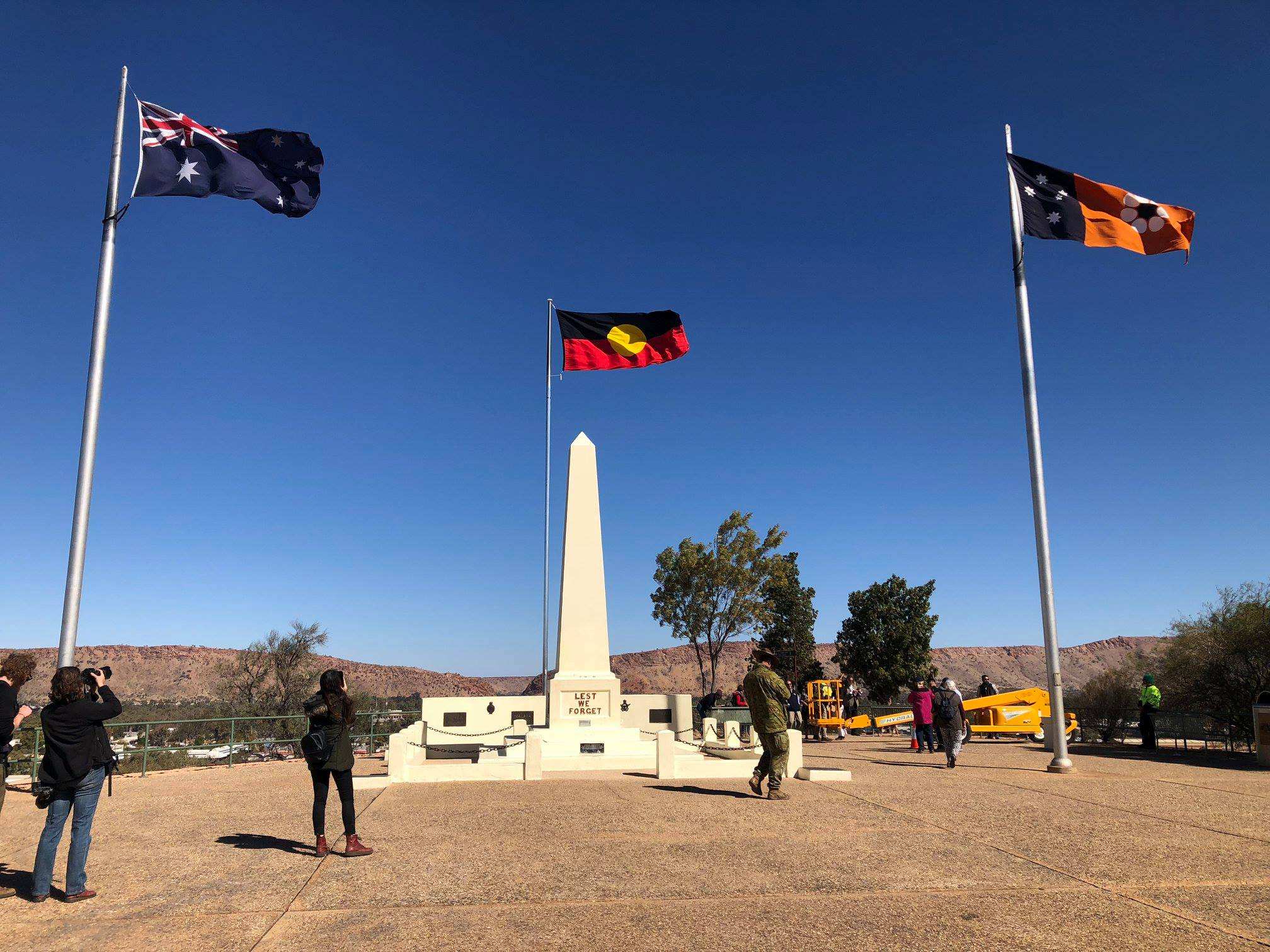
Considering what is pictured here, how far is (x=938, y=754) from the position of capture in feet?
53.6

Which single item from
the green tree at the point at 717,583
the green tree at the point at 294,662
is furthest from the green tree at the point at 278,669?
the green tree at the point at 717,583

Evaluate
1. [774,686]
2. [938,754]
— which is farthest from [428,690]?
[774,686]

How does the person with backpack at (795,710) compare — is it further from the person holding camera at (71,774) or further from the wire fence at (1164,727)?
the person holding camera at (71,774)

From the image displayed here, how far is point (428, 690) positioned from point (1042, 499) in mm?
81264

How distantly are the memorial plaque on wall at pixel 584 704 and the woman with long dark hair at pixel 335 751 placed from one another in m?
11.9

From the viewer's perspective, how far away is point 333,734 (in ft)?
21.6

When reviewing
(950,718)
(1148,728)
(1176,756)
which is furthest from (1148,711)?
(950,718)

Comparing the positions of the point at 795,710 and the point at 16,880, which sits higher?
the point at 16,880

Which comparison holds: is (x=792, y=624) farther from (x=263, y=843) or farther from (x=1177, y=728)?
(x=263, y=843)

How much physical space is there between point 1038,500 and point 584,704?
10744 millimetres

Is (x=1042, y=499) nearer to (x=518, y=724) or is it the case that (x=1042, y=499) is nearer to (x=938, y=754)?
(x=938, y=754)

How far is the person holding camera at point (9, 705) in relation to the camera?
599 centimetres

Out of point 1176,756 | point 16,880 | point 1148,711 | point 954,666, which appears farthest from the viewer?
point 954,666

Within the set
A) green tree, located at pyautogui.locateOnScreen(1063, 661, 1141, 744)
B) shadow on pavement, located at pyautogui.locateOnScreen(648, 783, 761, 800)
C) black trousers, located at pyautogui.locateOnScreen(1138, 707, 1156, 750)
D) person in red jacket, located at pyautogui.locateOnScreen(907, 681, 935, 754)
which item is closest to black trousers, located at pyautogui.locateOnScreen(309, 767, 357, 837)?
shadow on pavement, located at pyautogui.locateOnScreen(648, 783, 761, 800)
